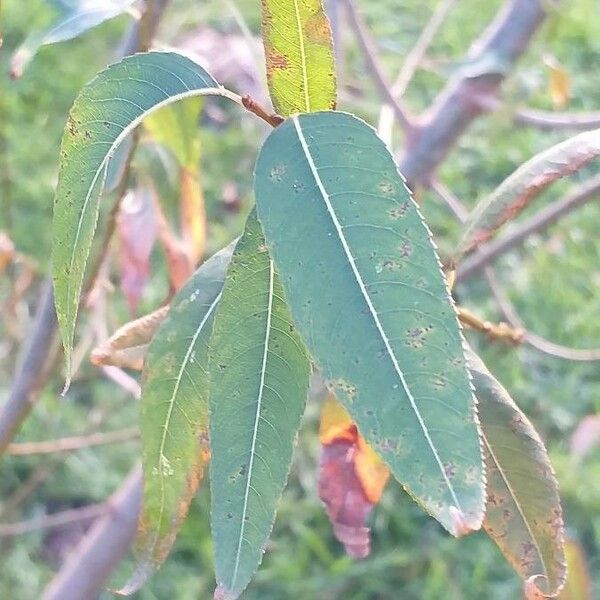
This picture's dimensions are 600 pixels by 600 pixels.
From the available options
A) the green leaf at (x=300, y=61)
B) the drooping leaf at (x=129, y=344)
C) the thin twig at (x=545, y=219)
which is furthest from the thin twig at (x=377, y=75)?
the green leaf at (x=300, y=61)

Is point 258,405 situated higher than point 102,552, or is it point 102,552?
point 258,405

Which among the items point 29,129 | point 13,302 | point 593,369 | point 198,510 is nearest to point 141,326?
point 13,302

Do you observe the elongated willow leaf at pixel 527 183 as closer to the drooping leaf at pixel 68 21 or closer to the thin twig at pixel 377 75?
the drooping leaf at pixel 68 21

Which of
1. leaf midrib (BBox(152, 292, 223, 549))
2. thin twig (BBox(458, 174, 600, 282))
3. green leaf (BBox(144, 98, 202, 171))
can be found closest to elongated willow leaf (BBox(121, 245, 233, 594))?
leaf midrib (BBox(152, 292, 223, 549))

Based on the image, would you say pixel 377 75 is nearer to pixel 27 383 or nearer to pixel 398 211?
pixel 27 383

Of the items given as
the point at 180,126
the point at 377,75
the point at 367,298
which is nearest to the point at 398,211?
the point at 367,298
